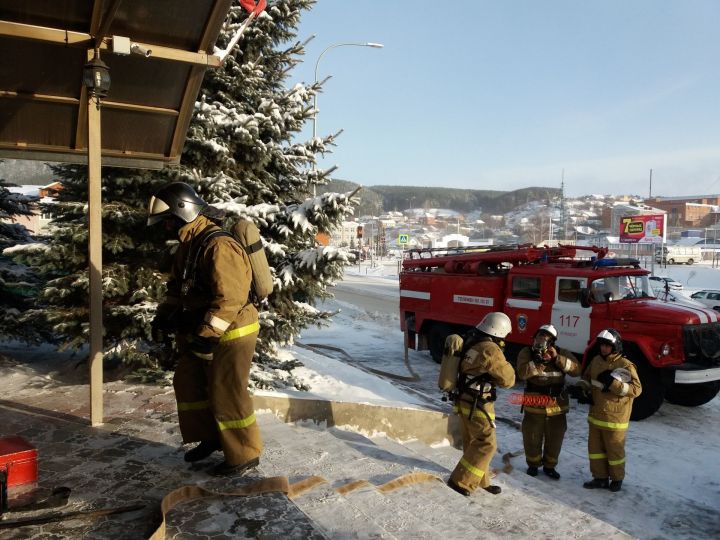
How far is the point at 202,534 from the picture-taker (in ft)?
9.06

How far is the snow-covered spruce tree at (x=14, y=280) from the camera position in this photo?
7078mm

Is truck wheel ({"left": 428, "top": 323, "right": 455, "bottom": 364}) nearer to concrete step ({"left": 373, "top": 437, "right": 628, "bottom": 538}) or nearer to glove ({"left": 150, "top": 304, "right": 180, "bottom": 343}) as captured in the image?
concrete step ({"left": 373, "top": 437, "right": 628, "bottom": 538})

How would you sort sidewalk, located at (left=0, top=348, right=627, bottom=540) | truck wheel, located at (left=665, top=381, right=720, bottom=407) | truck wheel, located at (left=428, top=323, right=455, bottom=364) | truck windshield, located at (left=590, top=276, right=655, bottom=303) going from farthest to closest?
truck wheel, located at (left=428, top=323, right=455, bottom=364) → truck windshield, located at (left=590, top=276, right=655, bottom=303) → truck wheel, located at (left=665, top=381, right=720, bottom=407) → sidewalk, located at (left=0, top=348, right=627, bottom=540)

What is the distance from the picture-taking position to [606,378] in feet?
17.8

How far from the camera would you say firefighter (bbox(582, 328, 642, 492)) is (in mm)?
5375

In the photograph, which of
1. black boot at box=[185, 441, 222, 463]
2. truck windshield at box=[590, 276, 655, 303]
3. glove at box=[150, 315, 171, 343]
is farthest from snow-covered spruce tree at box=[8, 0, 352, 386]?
truck windshield at box=[590, 276, 655, 303]

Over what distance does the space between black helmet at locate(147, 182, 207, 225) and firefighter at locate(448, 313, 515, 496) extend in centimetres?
267

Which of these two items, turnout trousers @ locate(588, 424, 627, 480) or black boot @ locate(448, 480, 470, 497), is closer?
black boot @ locate(448, 480, 470, 497)

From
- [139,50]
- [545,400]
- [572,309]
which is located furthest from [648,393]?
[139,50]

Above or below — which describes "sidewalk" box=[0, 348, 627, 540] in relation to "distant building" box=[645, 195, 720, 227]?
below

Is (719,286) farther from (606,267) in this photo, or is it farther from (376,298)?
(606,267)

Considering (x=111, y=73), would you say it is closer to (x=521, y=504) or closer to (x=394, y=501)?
(x=394, y=501)

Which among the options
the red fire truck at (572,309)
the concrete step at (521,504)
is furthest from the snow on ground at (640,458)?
the red fire truck at (572,309)

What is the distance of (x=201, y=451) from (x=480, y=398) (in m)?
2.33
